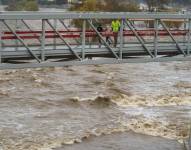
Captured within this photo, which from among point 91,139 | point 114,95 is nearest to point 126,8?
point 114,95

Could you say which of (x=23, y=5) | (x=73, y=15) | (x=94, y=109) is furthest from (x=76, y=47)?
(x=23, y=5)

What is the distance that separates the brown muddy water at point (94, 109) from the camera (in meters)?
23.1

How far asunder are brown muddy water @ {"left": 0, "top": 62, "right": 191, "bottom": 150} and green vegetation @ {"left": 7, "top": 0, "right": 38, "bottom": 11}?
40.6 meters

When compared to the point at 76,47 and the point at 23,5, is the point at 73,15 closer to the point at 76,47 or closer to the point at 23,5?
the point at 76,47

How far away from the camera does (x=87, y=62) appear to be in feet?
57.5

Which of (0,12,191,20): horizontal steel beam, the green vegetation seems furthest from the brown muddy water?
the green vegetation

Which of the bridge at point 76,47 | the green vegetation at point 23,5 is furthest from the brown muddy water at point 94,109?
the green vegetation at point 23,5

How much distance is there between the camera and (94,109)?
2891 centimetres

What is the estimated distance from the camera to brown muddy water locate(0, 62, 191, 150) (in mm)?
23141

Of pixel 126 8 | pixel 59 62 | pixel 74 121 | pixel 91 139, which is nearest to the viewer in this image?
pixel 59 62

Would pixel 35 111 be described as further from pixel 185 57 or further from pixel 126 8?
pixel 126 8

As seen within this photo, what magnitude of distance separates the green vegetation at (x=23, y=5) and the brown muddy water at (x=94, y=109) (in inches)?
1598

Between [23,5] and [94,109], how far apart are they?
58.1 metres

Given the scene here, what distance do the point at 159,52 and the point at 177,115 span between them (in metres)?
8.79
